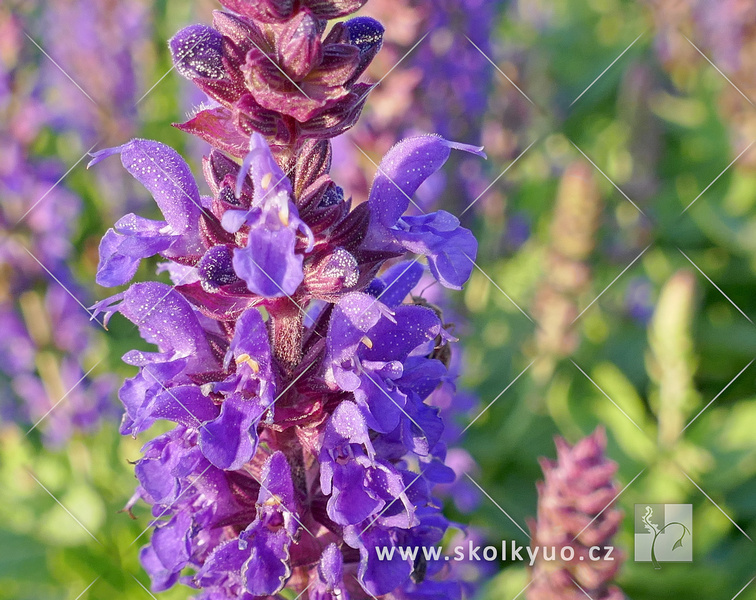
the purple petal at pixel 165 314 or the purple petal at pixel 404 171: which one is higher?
the purple petal at pixel 165 314

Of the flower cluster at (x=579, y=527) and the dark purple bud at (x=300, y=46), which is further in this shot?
the flower cluster at (x=579, y=527)

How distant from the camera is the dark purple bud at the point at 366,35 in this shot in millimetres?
1547

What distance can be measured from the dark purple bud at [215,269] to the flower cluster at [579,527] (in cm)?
123

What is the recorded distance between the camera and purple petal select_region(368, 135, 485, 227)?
1628mm

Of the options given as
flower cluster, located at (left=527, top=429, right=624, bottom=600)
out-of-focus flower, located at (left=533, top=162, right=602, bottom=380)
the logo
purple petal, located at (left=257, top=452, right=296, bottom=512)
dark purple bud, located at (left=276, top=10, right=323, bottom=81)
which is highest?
dark purple bud, located at (left=276, top=10, right=323, bottom=81)

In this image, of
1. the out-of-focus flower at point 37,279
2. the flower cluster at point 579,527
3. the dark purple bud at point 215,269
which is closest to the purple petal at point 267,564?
the dark purple bud at point 215,269

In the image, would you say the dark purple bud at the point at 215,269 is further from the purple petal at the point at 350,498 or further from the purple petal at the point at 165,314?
the purple petal at the point at 350,498

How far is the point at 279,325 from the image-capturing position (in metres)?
1.63

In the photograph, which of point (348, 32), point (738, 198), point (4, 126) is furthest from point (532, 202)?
point (348, 32)

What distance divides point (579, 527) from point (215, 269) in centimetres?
132

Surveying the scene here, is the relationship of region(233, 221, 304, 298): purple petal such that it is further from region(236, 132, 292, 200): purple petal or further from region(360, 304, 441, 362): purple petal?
region(360, 304, 441, 362): purple petal

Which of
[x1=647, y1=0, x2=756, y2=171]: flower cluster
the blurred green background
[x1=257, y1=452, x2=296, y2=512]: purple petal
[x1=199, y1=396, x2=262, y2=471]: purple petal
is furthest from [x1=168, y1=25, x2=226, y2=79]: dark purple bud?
[x1=647, y1=0, x2=756, y2=171]: flower cluster

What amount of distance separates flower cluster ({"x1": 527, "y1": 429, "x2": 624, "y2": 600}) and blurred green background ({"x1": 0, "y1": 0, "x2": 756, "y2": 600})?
70 cm

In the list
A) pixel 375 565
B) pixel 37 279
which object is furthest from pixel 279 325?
pixel 37 279
